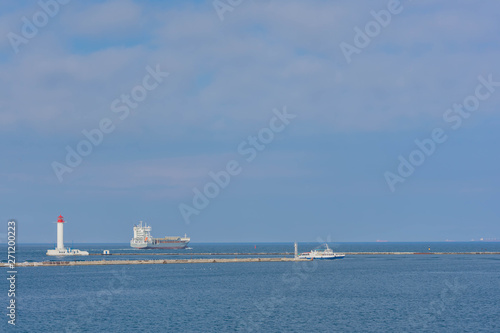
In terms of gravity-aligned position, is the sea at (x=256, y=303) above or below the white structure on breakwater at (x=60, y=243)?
below

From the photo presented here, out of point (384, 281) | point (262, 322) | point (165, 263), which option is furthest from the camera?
point (165, 263)

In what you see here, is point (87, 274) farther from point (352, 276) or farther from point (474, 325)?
point (474, 325)

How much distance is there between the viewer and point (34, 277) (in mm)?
91375

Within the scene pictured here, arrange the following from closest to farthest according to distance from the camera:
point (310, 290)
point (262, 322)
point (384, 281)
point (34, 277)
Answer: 1. point (262, 322)
2. point (310, 290)
3. point (384, 281)
4. point (34, 277)

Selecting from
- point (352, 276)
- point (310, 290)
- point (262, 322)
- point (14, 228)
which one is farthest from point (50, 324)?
point (352, 276)

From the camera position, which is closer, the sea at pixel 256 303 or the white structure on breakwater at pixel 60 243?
the sea at pixel 256 303

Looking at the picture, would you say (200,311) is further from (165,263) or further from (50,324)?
(165,263)

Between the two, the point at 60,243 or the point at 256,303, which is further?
the point at 60,243

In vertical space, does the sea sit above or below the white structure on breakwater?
below

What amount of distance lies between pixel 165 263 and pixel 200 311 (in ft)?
229

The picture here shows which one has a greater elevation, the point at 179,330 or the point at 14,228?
the point at 14,228

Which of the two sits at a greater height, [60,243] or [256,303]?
[60,243]

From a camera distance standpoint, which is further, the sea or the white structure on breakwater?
the white structure on breakwater

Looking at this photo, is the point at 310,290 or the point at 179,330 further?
the point at 310,290
